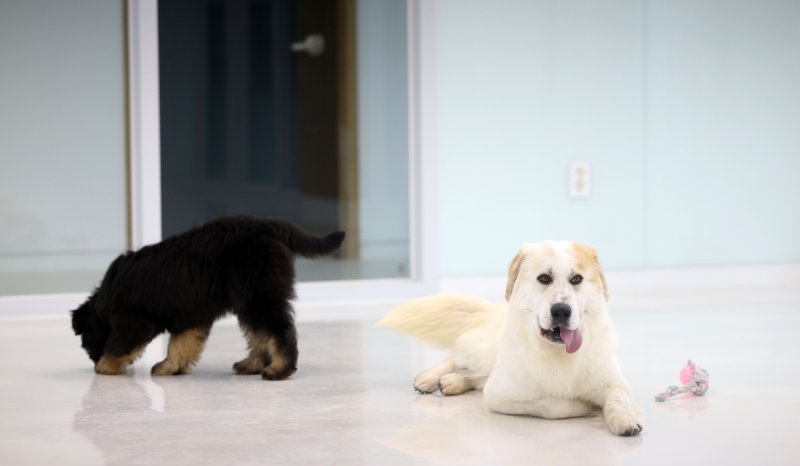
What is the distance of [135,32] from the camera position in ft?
15.9

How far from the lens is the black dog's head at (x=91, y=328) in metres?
3.34

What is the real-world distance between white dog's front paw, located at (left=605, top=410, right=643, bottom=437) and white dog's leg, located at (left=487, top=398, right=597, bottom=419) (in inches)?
5.6

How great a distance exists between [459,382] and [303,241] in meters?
0.67

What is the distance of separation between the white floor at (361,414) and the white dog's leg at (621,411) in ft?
0.10

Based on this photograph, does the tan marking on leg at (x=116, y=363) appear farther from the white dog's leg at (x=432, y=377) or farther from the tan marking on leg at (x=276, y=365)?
the white dog's leg at (x=432, y=377)

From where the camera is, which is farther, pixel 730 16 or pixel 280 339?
pixel 730 16

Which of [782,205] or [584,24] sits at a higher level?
[584,24]

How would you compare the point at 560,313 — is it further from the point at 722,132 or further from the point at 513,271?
the point at 722,132

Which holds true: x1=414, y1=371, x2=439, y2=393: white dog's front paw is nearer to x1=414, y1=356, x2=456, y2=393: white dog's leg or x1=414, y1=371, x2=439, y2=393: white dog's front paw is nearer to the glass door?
x1=414, y1=356, x2=456, y2=393: white dog's leg

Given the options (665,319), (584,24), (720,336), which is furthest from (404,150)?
(720,336)

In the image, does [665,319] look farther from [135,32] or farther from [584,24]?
[135,32]

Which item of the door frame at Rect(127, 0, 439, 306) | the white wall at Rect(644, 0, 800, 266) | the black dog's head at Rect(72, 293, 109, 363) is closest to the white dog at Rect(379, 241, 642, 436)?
the black dog's head at Rect(72, 293, 109, 363)

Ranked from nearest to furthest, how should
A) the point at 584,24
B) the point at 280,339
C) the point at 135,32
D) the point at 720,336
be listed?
1. the point at 280,339
2. the point at 720,336
3. the point at 135,32
4. the point at 584,24

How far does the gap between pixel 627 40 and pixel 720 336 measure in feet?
6.73
